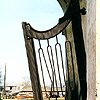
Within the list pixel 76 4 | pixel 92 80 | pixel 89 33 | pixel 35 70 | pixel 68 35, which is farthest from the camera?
pixel 68 35

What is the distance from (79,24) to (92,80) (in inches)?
62.6

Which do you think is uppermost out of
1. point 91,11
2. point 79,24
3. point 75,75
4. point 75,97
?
point 79,24

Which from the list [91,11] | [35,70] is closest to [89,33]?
[91,11]

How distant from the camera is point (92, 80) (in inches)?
68.4

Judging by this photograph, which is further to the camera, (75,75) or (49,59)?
(75,75)

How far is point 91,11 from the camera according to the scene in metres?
1.83

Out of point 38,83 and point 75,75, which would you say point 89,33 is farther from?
point 75,75

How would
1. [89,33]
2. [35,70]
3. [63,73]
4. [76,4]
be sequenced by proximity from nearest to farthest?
[89,33] < [35,70] < [76,4] < [63,73]

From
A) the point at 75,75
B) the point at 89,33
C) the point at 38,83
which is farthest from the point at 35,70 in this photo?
the point at 89,33

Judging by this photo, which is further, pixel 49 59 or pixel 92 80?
pixel 49 59

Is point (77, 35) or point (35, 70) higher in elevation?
point (77, 35)

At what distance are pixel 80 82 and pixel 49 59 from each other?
1.40 ft

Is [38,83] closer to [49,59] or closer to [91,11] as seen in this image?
[49,59]

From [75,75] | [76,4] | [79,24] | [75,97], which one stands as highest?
[76,4]
